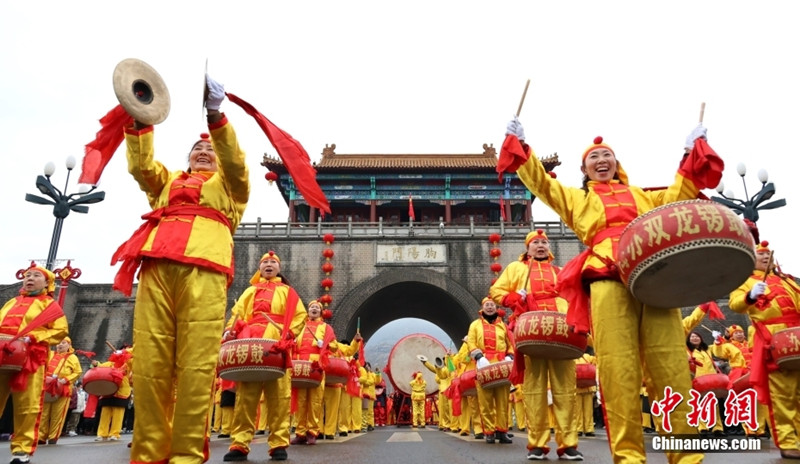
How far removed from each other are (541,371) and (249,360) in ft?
8.44

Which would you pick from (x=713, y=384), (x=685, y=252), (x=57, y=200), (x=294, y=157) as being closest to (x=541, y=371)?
(x=685, y=252)

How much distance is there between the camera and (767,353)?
486 cm

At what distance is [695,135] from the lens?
327 cm

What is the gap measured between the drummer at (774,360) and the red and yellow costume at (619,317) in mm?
1961

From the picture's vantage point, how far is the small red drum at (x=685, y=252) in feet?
8.43

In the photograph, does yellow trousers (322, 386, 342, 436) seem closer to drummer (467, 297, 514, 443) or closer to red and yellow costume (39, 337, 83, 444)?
drummer (467, 297, 514, 443)

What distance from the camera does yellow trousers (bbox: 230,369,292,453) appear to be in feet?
15.8

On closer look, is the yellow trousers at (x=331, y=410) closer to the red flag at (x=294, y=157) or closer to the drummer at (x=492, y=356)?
the drummer at (x=492, y=356)

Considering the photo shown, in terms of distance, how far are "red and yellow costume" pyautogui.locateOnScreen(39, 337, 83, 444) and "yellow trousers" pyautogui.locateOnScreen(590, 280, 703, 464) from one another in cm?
915

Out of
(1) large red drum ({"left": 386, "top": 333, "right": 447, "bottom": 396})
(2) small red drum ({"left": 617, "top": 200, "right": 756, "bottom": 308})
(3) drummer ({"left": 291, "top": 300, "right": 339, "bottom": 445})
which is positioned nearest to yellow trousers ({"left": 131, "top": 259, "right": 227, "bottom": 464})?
(2) small red drum ({"left": 617, "top": 200, "right": 756, "bottom": 308})

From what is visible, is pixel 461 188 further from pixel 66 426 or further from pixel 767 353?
pixel 767 353

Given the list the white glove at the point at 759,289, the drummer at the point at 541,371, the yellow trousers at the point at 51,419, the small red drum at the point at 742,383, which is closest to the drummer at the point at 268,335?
the drummer at the point at 541,371

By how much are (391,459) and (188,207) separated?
2.54m

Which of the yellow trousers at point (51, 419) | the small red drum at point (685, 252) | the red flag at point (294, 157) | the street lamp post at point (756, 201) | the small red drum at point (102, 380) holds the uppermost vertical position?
the street lamp post at point (756, 201)
